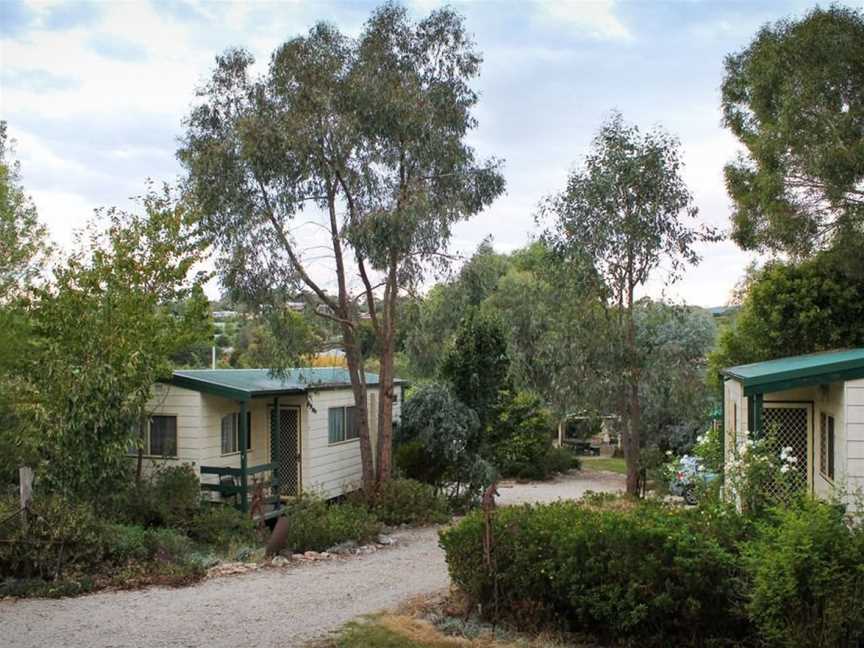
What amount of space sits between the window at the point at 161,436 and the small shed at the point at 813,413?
32.1 feet

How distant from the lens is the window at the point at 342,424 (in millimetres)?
19375

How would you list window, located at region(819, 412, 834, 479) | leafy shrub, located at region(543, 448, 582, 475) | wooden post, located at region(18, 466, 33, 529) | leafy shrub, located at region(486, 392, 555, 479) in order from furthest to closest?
leafy shrub, located at region(543, 448, 582, 475) → leafy shrub, located at region(486, 392, 555, 479) → window, located at region(819, 412, 834, 479) → wooden post, located at region(18, 466, 33, 529)

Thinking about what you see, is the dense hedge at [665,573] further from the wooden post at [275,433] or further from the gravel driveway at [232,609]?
the wooden post at [275,433]

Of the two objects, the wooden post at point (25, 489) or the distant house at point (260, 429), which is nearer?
the wooden post at point (25, 489)

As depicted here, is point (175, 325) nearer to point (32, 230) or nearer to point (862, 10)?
point (32, 230)

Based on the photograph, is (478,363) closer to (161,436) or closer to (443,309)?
(443,309)

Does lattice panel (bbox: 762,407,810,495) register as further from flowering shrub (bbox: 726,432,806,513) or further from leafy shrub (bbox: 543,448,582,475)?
leafy shrub (bbox: 543,448,582,475)

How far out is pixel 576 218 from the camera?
20375mm

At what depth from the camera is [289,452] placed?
1844 centimetres

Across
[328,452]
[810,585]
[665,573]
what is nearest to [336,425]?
[328,452]

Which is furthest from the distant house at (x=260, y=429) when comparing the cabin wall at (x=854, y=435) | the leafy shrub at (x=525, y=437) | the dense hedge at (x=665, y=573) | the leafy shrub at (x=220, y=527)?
the cabin wall at (x=854, y=435)

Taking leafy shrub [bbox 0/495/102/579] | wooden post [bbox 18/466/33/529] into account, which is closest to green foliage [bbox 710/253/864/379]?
leafy shrub [bbox 0/495/102/579]

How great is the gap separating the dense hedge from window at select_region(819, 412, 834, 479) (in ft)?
12.5

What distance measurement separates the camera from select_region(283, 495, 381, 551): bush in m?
13.7
